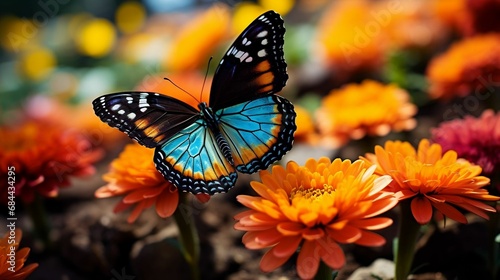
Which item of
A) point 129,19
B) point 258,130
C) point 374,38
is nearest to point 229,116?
point 258,130

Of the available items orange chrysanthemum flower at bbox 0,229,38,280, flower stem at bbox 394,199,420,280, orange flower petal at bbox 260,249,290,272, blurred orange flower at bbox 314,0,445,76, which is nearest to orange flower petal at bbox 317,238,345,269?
orange flower petal at bbox 260,249,290,272

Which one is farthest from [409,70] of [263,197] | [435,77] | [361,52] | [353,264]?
[263,197]

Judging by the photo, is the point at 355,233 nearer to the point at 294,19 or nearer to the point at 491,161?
the point at 491,161

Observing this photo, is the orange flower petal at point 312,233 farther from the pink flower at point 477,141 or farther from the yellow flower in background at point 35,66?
the yellow flower in background at point 35,66

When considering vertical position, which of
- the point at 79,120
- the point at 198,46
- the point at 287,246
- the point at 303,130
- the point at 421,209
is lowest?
the point at 421,209

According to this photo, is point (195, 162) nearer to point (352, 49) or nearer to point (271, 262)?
point (271, 262)

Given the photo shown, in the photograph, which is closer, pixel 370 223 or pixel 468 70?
pixel 370 223
